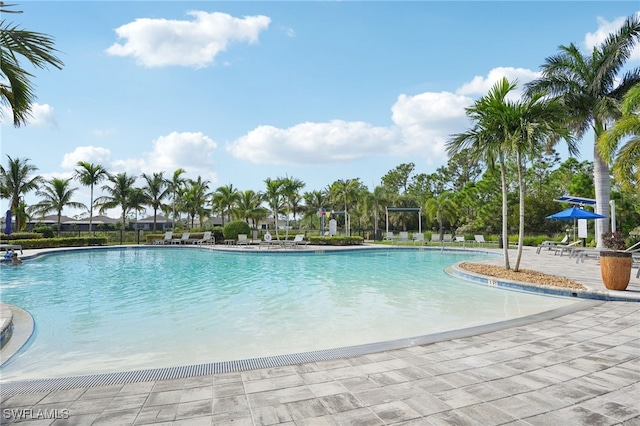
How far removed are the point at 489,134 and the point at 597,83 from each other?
411 inches

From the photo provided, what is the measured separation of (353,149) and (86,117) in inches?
650

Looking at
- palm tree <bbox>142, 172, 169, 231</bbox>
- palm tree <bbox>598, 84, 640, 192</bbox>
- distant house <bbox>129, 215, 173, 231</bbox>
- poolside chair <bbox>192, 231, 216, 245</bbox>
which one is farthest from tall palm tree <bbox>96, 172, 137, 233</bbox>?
palm tree <bbox>598, 84, 640, 192</bbox>

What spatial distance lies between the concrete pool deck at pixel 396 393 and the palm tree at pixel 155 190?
33.2 metres

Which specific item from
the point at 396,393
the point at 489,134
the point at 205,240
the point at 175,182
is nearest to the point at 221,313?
the point at 396,393

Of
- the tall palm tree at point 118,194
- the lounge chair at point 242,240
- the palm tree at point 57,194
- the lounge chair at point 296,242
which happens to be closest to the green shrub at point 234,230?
the lounge chair at point 242,240

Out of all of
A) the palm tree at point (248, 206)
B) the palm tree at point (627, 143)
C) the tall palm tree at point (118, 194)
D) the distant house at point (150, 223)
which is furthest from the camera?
the distant house at point (150, 223)

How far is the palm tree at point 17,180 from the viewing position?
27.6 meters

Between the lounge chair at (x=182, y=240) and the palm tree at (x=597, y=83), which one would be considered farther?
the lounge chair at (x=182, y=240)

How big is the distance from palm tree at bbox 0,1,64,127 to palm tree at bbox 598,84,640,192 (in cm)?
1300

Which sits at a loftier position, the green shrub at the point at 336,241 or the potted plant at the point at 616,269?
the potted plant at the point at 616,269

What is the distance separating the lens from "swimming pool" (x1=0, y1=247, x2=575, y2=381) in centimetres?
461

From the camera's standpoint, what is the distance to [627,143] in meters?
11.4

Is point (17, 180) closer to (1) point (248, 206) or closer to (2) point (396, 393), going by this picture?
(1) point (248, 206)

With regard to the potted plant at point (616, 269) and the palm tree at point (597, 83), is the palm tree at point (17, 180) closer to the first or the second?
the potted plant at point (616, 269)
